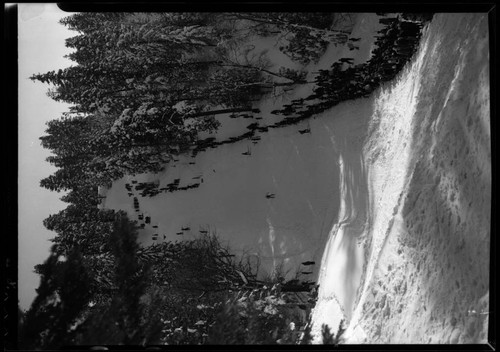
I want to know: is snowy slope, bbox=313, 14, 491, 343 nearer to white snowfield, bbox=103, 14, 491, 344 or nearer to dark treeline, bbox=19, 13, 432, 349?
white snowfield, bbox=103, 14, 491, 344

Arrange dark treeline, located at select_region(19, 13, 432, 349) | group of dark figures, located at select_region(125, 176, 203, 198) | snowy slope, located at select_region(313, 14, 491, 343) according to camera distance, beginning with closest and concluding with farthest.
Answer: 1. snowy slope, located at select_region(313, 14, 491, 343)
2. dark treeline, located at select_region(19, 13, 432, 349)
3. group of dark figures, located at select_region(125, 176, 203, 198)

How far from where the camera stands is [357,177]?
7.78 m

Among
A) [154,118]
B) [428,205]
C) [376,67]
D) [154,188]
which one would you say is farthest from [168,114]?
[428,205]

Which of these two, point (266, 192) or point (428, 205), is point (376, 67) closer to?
point (428, 205)

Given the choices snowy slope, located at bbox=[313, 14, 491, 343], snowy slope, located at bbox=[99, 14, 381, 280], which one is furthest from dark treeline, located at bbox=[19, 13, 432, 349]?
snowy slope, located at bbox=[313, 14, 491, 343]

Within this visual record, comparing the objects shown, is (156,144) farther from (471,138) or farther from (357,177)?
(471,138)

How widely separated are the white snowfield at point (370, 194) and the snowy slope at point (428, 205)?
0.02m

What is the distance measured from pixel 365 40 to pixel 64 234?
5.15 m

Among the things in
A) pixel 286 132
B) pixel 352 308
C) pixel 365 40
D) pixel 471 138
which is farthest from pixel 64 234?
pixel 471 138

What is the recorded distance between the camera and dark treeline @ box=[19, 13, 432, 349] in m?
7.59

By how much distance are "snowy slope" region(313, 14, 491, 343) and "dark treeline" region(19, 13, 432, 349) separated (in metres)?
0.54
